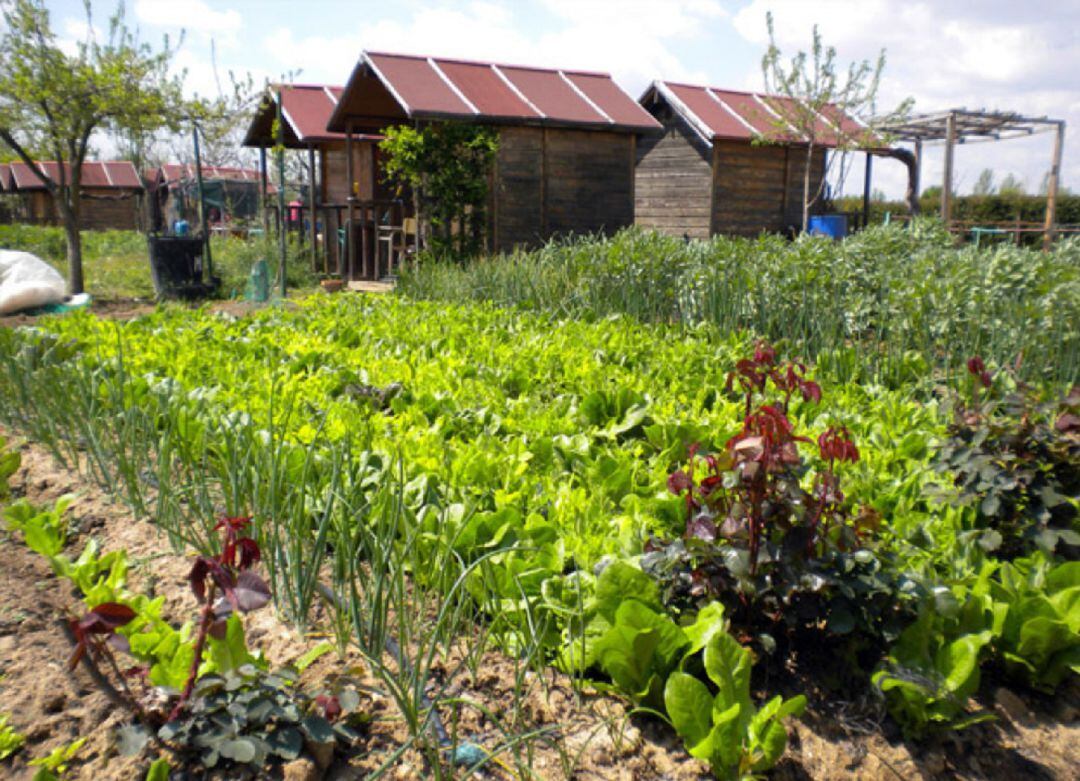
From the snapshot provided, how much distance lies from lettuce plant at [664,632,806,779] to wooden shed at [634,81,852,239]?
16.4 metres

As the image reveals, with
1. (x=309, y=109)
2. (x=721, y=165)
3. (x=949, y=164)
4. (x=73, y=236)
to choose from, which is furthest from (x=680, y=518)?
(x=721, y=165)

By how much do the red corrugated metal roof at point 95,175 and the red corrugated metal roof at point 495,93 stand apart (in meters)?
32.8

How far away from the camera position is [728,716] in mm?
1595

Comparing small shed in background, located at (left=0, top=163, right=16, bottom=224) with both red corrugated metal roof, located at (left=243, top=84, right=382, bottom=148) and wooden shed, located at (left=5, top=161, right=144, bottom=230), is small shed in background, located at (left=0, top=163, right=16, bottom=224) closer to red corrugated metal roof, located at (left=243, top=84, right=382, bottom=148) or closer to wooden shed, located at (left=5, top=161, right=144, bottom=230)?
wooden shed, located at (left=5, top=161, right=144, bottom=230)

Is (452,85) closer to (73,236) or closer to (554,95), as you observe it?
(554,95)

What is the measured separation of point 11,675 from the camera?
1.85 metres

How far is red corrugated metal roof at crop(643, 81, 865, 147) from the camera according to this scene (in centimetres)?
1734

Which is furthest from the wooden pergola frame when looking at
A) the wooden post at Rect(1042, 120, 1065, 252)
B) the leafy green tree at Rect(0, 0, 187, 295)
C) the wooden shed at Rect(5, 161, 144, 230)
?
the wooden shed at Rect(5, 161, 144, 230)

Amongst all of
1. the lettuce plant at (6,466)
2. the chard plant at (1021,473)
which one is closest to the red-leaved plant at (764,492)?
the chard plant at (1021,473)

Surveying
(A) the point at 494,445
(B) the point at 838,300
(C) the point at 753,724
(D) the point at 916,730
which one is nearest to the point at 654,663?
(C) the point at 753,724

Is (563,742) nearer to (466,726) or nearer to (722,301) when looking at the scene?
(466,726)

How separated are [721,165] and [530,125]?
6436mm

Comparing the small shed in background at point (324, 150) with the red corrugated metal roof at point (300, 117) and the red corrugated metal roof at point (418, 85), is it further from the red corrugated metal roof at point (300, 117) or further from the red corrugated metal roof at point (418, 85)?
the red corrugated metal roof at point (418, 85)

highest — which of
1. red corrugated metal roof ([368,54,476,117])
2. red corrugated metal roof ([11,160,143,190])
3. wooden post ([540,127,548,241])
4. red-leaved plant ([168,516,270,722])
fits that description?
red corrugated metal roof ([11,160,143,190])
